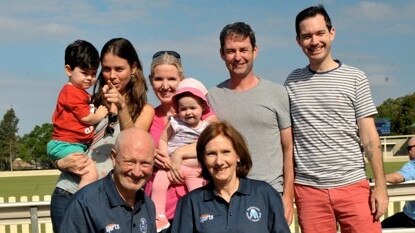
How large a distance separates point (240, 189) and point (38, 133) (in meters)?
93.4

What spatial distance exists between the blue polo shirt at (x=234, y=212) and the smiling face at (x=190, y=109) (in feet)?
1.96

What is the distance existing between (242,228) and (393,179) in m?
3.95

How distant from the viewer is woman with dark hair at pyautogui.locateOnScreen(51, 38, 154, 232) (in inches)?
186

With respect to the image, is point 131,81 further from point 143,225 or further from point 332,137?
point 332,137

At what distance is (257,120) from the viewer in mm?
4809

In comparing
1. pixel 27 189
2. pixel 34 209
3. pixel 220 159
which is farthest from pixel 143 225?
pixel 27 189

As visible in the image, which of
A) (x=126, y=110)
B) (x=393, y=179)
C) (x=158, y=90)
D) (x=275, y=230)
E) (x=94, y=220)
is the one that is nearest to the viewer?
(x=94, y=220)

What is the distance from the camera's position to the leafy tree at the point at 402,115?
8425 centimetres

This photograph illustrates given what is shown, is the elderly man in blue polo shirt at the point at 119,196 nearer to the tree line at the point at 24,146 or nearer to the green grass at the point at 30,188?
the green grass at the point at 30,188

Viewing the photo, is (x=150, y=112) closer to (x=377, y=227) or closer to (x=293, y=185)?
(x=293, y=185)

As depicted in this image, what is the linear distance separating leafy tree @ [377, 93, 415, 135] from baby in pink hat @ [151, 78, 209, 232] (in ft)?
264

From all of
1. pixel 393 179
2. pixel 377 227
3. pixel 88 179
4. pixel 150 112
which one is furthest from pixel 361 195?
pixel 393 179

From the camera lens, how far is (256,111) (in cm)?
480

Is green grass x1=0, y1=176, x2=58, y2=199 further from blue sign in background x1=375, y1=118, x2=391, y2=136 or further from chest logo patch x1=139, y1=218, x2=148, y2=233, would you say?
blue sign in background x1=375, y1=118, x2=391, y2=136
